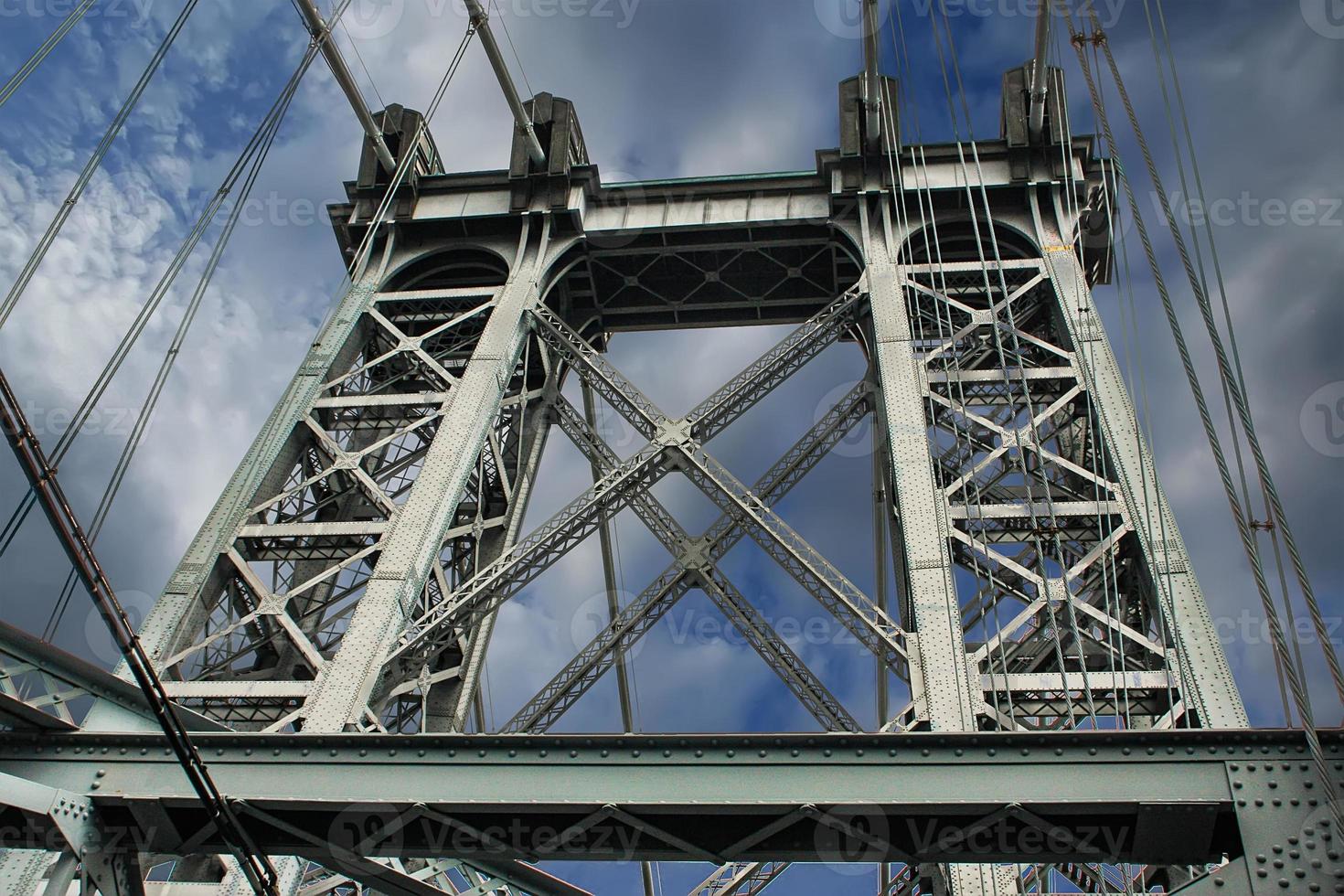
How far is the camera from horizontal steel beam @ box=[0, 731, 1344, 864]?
24.6 ft

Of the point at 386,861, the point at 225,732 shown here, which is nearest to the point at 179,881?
the point at 386,861

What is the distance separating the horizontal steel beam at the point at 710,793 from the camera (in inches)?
295

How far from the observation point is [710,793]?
7.84m

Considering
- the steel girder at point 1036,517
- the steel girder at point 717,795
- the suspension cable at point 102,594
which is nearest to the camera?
the suspension cable at point 102,594

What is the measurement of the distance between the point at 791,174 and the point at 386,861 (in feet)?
38.4

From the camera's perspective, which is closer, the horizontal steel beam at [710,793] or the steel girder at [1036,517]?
the horizontal steel beam at [710,793]

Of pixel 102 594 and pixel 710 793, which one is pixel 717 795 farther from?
pixel 102 594

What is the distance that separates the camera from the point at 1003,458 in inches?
588

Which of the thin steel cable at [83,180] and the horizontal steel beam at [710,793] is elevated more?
the thin steel cable at [83,180]

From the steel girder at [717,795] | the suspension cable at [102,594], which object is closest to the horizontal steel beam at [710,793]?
the steel girder at [717,795]

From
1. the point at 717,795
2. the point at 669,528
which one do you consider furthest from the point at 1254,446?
the point at 669,528

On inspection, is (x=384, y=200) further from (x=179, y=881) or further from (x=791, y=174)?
(x=179, y=881)

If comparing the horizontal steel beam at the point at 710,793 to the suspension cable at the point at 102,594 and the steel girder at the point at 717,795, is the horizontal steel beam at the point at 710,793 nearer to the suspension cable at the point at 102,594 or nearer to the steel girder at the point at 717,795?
the steel girder at the point at 717,795

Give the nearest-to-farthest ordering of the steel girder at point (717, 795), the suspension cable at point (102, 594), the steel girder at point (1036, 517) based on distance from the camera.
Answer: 1. the suspension cable at point (102, 594)
2. the steel girder at point (717, 795)
3. the steel girder at point (1036, 517)
